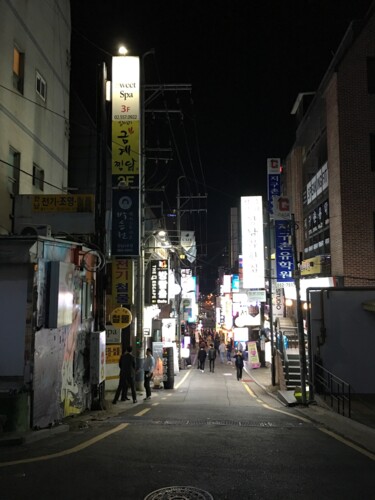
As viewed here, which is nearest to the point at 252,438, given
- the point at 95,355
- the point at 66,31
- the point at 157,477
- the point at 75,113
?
the point at 157,477

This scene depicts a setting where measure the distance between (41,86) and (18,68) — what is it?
67.5 inches

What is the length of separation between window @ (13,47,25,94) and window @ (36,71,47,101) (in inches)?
44.6

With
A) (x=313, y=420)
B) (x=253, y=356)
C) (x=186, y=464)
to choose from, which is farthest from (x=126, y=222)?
(x=253, y=356)

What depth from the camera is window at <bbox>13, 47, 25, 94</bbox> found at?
14250 millimetres

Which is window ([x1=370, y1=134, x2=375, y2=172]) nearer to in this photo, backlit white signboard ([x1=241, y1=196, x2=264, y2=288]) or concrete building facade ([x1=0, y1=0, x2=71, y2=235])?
backlit white signboard ([x1=241, y1=196, x2=264, y2=288])

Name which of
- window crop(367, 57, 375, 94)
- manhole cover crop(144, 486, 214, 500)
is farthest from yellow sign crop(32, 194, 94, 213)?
window crop(367, 57, 375, 94)

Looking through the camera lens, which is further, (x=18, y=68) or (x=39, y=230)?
(x=18, y=68)

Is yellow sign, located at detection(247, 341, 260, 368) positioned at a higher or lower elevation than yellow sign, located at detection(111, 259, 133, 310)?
lower

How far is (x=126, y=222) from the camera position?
53.6 ft

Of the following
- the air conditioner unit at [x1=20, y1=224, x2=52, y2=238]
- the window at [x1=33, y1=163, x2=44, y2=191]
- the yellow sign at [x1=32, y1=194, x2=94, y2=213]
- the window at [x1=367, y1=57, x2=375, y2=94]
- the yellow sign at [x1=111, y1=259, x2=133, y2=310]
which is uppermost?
the window at [x1=367, y1=57, x2=375, y2=94]

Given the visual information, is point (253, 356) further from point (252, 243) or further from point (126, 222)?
point (126, 222)

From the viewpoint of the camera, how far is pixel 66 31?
19031mm

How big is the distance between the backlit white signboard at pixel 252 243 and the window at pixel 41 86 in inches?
479

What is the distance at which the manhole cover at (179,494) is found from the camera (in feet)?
15.0
